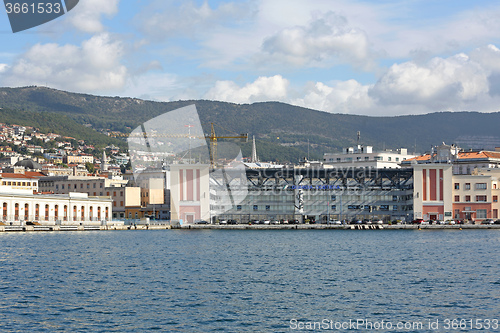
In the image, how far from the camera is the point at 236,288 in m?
38.5

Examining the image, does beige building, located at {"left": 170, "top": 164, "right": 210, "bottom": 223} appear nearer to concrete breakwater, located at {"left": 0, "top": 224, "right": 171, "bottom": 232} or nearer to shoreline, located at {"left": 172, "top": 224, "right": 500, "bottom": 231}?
concrete breakwater, located at {"left": 0, "top": 224, "right": 171, "bottom": 232}

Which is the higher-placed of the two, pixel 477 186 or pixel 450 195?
pixel 477 186

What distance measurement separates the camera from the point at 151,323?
2877cm

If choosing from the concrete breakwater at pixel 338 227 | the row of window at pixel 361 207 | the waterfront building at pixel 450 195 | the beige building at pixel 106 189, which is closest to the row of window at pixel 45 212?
the concrete breakwater at pixel 338 227

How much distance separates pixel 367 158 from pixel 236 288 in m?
123

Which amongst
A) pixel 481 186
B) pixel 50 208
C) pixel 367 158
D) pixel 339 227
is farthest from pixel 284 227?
pixel 367 158

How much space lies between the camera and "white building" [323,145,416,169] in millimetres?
154875

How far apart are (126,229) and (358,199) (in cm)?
4162

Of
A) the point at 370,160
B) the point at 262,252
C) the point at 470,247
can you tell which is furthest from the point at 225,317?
the point at 370,160

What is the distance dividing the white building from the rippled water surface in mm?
90832

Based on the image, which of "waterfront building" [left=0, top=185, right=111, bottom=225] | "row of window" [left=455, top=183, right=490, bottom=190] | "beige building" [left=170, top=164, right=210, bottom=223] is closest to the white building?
"row of window" [left=455, top=183, right=490, bottom=190]

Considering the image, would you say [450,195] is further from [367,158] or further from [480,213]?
[367,158]

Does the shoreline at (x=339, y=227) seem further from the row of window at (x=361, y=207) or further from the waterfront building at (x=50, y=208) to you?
the waterfront building at (x=50, y=208)

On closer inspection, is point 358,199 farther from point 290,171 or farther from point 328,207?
point 290,171
